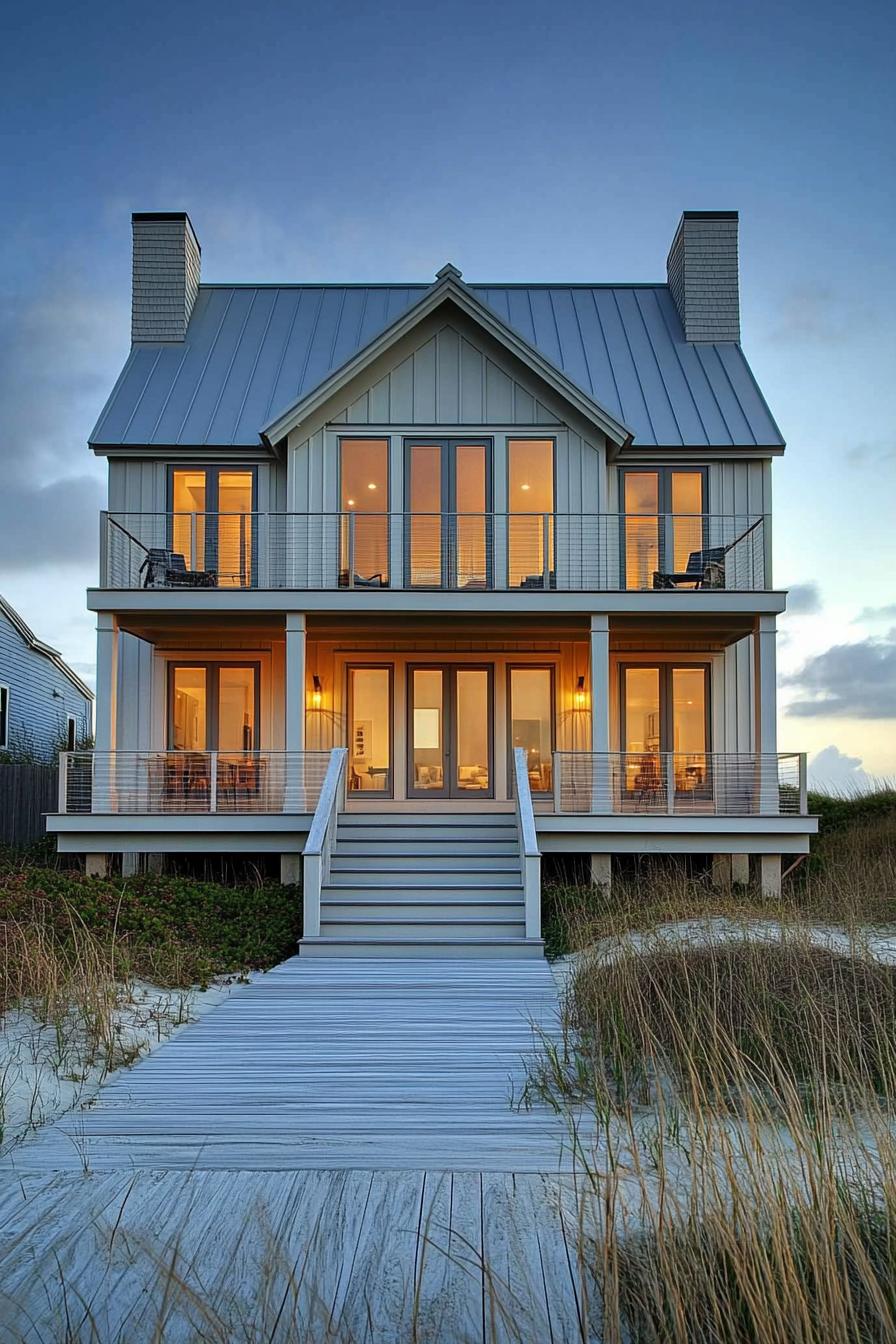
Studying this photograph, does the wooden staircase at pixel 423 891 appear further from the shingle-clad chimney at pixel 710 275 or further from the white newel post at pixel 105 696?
the shingle-clad chimney at pixel 710 275

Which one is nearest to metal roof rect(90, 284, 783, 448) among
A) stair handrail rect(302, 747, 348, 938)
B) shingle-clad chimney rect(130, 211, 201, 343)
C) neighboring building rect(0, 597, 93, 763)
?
shingle-clad chimney rect(130, 211, 201, 343)

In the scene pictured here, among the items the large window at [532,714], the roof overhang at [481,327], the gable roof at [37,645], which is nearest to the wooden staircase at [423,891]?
the large window at [532,714]

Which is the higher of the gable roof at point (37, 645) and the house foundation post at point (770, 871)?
the gable roof at point (37, 645)

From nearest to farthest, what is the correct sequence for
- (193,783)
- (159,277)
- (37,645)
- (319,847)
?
1. (319,847)
2. (193,783)
3. (159,277)
4. (37,645)

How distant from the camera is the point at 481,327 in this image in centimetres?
1612

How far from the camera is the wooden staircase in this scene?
432 inches

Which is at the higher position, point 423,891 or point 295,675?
point 295,675

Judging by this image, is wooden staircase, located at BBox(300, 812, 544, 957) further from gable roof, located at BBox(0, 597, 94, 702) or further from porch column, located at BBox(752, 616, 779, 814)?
gable roof, located at BBox(0, 597, 94, 702)

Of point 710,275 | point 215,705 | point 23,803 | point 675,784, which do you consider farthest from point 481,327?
point 23,803

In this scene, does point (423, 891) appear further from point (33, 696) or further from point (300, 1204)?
point (33, 696)

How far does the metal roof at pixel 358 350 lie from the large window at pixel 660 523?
620 mm

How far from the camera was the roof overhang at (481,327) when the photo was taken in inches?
623

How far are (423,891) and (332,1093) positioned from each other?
22.0 feet

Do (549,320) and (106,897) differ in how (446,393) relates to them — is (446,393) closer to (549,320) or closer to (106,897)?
(549,320)
